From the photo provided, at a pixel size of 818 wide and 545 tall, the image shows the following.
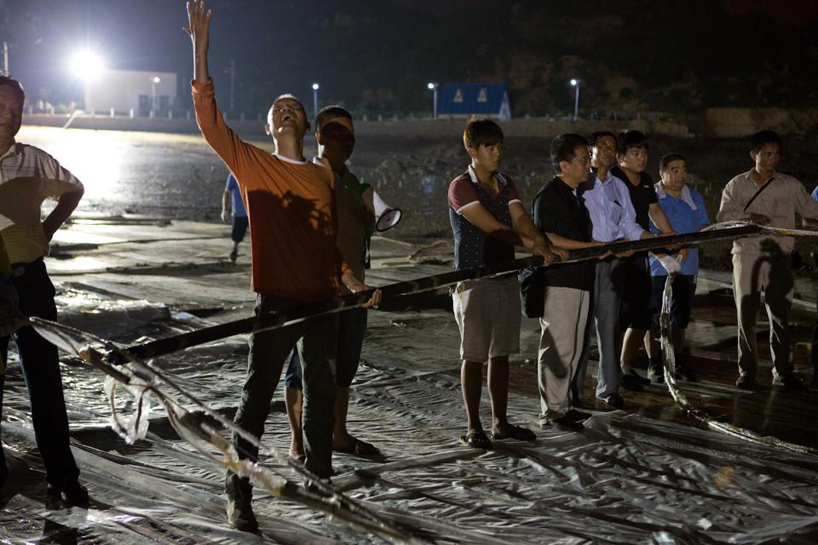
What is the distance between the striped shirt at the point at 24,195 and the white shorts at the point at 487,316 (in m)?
2.26

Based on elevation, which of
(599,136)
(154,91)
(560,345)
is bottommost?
(560,345)

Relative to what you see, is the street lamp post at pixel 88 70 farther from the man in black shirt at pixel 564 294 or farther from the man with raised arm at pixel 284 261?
the man with raised arm at pixel 284 261

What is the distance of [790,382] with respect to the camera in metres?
7.17

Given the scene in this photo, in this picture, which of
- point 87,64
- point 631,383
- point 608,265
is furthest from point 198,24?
point 87,64

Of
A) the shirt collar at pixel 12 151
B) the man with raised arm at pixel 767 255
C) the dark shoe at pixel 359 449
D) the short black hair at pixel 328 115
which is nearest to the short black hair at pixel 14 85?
the shirt collar at pixel 12 151

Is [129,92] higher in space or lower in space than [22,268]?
higher

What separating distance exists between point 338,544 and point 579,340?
102 inches

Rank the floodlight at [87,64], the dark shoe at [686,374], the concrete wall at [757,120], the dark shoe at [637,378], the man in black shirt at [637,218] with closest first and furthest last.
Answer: the man in black shirt at [637,218]
the dark shoe at [637,378]
the dark shoe at [686,374]
the concrete wall at [757,120]
the floodlight at [87,64]

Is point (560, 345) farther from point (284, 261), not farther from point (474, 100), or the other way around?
point (474, 100)

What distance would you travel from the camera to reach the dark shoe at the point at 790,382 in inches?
280

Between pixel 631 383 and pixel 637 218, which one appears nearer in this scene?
pixel 637 218

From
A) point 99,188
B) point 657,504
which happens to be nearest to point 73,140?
point 99,188

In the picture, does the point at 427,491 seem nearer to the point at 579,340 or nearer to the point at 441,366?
the point at 579,340

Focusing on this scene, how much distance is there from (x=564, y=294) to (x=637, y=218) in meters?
1.35
